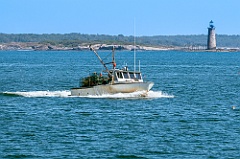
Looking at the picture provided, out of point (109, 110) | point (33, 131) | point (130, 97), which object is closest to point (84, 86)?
point (130, 97)

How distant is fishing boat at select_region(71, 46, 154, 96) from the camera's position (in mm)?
63844

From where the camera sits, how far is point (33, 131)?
4484cm

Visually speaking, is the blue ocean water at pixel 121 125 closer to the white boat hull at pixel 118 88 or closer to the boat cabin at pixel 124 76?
the white boat hull at pixel 118 88

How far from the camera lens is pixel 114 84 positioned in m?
63.8

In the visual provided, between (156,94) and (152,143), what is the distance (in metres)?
27.8

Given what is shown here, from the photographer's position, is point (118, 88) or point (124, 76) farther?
point (124, 76)

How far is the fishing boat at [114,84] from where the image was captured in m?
63.8

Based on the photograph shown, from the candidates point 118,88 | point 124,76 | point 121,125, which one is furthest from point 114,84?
point 121,125

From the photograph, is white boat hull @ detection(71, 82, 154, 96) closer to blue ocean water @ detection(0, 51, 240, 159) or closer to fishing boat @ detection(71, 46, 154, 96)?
fishing boat @ detection(71, 46, 154, 96)

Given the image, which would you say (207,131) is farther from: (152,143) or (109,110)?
(109,110)

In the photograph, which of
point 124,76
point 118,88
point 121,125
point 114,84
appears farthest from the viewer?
point 124,76

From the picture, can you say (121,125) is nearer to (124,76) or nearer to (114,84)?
(114,84)

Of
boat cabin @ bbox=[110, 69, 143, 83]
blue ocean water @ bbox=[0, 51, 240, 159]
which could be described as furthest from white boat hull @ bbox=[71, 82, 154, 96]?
boat cabin @ bbox=[110, 69, 143, 83]

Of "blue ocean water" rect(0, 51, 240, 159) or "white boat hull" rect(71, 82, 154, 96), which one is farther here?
"white boat hull" rect(71, 82, 154, 96)
